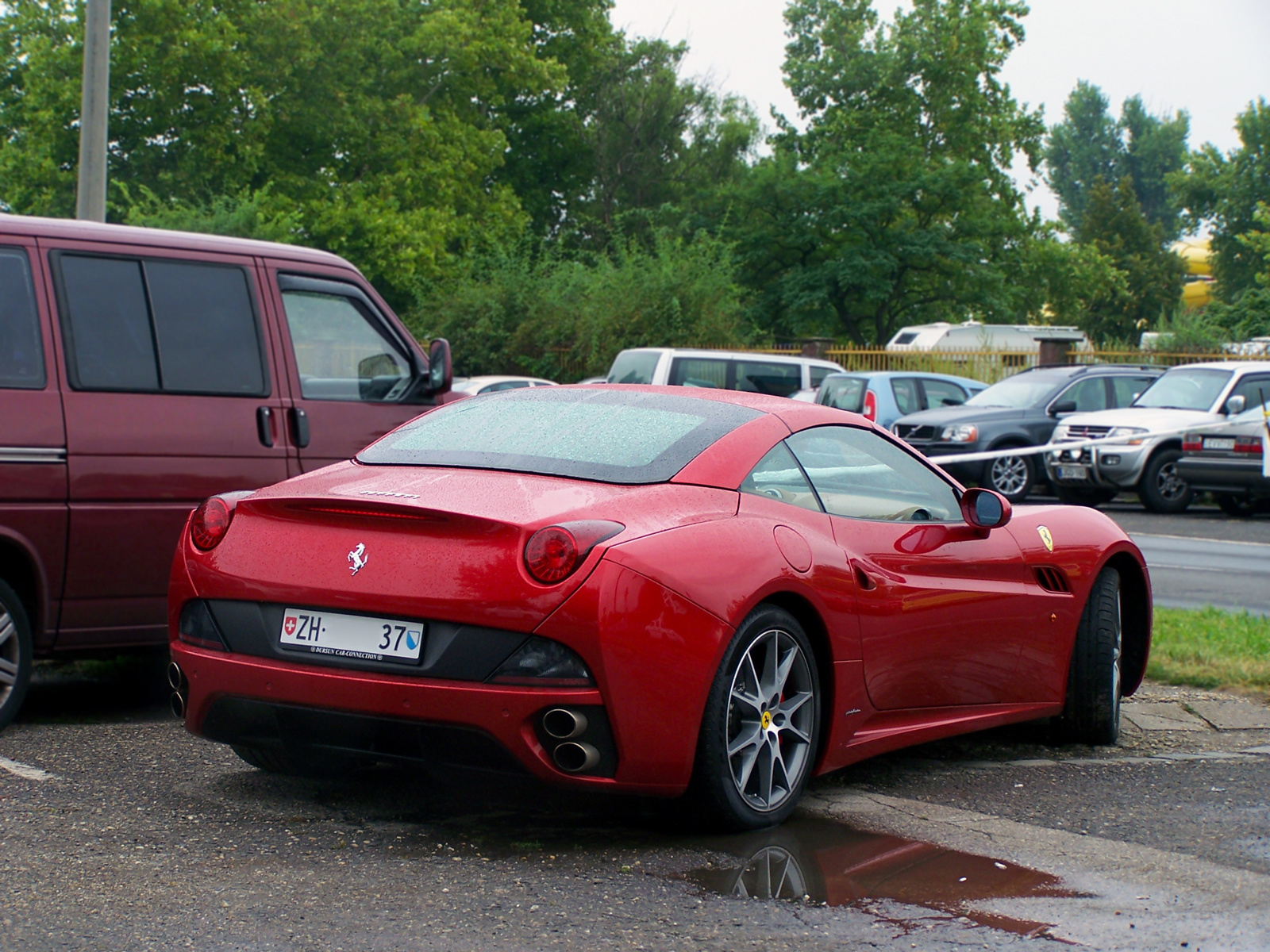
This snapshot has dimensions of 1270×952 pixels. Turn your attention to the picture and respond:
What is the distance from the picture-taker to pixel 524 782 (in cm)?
414

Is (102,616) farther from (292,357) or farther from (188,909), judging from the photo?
(188,909)

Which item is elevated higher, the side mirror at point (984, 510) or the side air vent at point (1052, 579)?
the side mirror at point (984, 510)

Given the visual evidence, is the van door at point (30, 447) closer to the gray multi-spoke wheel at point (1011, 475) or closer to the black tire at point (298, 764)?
the black tire at point (298, 764)

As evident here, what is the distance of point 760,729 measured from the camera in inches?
175

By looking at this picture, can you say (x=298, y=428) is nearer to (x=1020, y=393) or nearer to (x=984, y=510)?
(x=984, y=510)

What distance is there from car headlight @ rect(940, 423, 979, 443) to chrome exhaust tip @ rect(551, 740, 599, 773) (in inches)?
659

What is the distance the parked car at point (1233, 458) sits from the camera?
708 inches

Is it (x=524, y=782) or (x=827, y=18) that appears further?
(x=827, y=18)

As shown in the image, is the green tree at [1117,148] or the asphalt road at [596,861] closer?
the asphalt road at [596,861]

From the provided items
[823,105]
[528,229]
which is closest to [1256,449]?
[528,229]

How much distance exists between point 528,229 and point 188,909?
49.3 meters

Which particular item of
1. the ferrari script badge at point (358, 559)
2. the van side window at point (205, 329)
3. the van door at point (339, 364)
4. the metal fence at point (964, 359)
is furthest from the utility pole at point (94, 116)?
the metal fence at point (964, 359)

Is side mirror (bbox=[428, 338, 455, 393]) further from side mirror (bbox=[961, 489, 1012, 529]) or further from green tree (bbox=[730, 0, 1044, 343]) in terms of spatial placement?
green tree (bbox=[730, 0, 1044, 343])

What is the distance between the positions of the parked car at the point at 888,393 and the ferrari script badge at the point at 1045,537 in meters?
14.5
